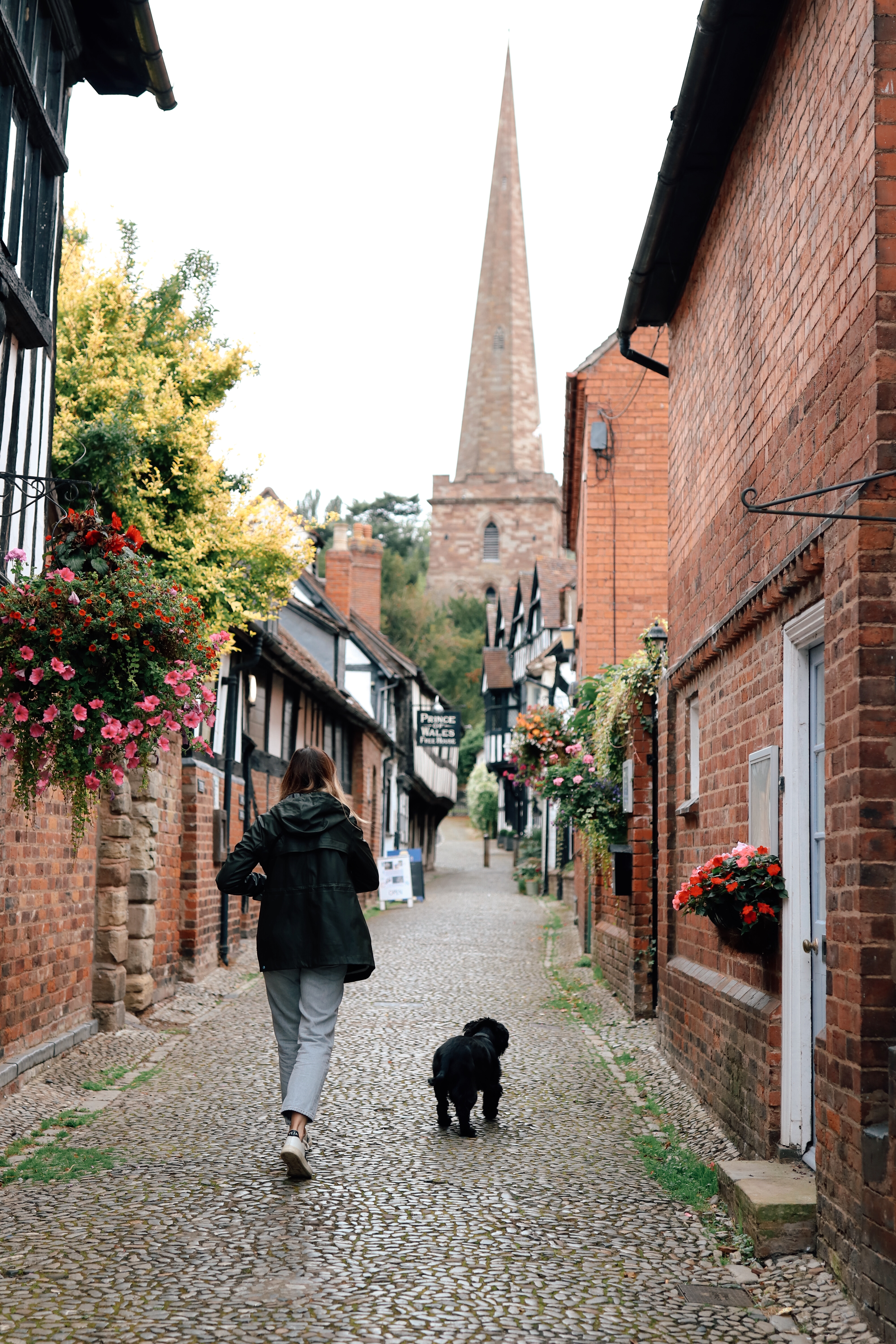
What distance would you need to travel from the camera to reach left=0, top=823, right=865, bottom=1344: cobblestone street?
13.3 ft

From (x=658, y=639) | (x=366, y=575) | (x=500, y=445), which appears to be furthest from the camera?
(x=500, y=445)

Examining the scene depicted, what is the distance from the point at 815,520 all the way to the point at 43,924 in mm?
5209

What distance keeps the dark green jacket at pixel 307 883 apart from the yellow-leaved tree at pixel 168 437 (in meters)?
5.40

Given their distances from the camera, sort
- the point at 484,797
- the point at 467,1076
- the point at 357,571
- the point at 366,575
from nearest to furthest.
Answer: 1. the point at 467,1076
2. the point at 357,571
3. the point at 366,575
4. the point at 484,797

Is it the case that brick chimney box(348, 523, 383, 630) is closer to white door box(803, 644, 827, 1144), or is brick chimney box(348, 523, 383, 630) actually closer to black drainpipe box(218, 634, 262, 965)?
black drainpipe box(218, 634, 262, 965)

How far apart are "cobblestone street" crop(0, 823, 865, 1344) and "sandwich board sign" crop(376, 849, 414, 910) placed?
1424 cm

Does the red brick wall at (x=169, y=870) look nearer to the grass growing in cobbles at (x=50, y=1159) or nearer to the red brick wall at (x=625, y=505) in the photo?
the grass growing in cobbles at (x=50, y=1159)

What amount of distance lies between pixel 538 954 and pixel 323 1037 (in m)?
10.4

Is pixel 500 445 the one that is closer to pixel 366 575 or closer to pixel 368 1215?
pixel 366 575

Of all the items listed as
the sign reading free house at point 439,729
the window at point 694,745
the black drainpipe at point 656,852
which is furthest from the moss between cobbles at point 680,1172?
the sign reading free house at point 439,729

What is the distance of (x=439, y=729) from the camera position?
35.9m

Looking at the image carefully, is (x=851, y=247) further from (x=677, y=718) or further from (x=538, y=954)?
(x=538, y=954)

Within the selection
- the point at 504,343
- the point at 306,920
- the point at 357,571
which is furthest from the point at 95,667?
the point at 504,343

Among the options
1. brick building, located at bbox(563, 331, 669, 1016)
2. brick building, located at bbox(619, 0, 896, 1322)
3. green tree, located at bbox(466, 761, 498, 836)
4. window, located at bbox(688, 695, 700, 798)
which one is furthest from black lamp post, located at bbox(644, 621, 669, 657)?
green tree, located at bbox(466, 761, 498, 836)
